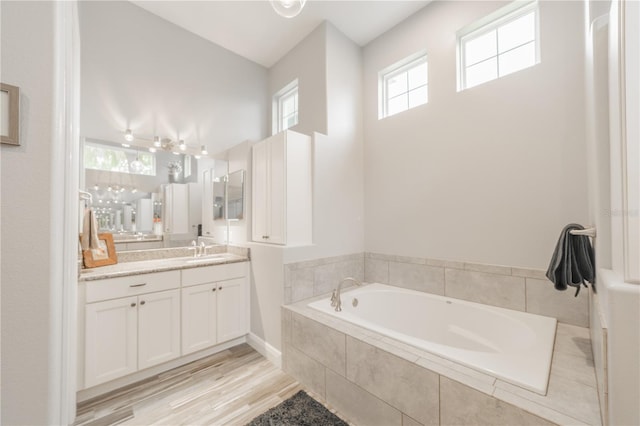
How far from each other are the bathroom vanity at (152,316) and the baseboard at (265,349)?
12cm

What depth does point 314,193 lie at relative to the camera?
100 inches

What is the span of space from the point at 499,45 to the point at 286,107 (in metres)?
2.39

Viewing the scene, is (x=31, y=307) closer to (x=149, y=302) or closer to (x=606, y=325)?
(x=149, y=302)

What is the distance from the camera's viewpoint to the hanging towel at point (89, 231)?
201cm

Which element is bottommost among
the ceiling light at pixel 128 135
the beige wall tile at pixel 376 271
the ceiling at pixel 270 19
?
the beige wall tile at pixel 376 271

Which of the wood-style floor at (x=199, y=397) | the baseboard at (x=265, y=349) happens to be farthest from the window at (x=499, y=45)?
the wood-style floor at (x=199, y=397)

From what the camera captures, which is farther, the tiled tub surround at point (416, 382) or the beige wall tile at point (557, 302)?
the beige wall tile at point (557, 302)

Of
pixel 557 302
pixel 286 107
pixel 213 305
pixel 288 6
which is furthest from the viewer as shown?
pixel 286 107

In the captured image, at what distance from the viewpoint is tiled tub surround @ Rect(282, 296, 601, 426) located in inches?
41.1

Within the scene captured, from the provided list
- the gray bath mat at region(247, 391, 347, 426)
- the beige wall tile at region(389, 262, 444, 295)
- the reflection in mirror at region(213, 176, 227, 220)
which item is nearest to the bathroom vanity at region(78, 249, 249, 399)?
the reflection in mirror at region(213, 176, 227, 220)

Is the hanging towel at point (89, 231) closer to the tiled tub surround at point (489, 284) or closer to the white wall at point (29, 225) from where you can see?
the white wall at point (29, 225)

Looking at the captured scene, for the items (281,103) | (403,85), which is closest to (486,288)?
(403,85)

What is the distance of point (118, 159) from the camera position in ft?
8.02

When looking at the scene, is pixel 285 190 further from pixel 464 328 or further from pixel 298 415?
pixel 464 328
